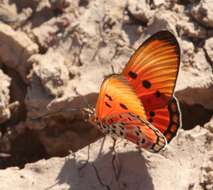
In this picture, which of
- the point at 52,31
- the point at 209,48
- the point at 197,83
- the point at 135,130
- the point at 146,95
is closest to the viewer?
the point at 135,130

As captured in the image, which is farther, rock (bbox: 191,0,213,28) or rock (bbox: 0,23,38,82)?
rock (bbox: 0,23,38,82)

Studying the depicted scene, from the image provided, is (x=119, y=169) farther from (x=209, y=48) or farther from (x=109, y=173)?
(x=209, y=48)

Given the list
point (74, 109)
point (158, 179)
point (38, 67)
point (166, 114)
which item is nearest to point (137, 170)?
point (158, 179)

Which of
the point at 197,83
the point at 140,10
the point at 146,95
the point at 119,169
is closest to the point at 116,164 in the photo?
the point at 119,169

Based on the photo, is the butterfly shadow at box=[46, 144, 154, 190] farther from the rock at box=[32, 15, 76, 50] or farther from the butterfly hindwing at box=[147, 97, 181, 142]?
the rock at box=[32, 15, 76, 50]

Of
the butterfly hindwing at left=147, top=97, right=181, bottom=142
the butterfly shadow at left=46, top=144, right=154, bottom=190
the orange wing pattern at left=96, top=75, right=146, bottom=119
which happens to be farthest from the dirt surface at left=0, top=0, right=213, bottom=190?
the orange wing pattern at left=96, top=75, right=146, bottom=119

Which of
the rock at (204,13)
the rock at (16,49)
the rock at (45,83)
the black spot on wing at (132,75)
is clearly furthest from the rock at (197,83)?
the rock at (16,49)

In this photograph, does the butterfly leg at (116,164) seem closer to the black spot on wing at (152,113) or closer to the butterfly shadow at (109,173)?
the butterfly shadow at (109,173)
